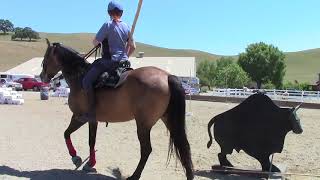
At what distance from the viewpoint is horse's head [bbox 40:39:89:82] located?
8602 mm

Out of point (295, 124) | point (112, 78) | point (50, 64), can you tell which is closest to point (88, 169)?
point (112, 78)

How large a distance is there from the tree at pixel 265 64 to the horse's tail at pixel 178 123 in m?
98.2

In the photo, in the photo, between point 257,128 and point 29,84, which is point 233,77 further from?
point 257,128

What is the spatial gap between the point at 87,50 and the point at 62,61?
136046 mm

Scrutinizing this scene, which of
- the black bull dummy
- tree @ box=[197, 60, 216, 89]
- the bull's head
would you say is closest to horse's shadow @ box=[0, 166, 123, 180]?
the black bull dummy

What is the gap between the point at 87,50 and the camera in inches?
5635

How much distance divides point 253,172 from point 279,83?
98.7 metres

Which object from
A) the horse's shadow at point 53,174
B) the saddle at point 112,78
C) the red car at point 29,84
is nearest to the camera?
the horse's shadow at point 53,174

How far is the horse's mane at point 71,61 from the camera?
8586mm

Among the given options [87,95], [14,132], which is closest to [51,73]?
[87,95]

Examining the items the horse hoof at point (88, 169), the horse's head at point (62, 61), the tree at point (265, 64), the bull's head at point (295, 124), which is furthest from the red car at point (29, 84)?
the tree at point (265, 64)

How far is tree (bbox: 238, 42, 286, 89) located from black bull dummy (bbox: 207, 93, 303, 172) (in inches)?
3807

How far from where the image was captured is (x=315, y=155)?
445 inches

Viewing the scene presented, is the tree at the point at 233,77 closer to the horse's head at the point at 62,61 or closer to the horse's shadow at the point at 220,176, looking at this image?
the horse's shadow at the point at 220,176
